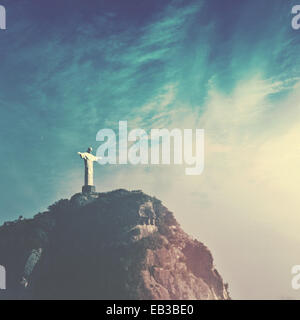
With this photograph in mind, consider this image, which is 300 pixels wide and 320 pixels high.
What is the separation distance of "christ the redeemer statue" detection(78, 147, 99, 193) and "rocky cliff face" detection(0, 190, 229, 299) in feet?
5.30

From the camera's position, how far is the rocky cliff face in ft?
171

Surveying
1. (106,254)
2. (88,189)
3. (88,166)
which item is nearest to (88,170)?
(88,166)

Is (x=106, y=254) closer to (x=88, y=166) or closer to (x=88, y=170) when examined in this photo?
(x=88, y=170)

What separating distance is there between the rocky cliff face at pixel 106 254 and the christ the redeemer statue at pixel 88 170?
1.62m

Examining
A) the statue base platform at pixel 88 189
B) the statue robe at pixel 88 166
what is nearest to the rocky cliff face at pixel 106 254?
the statue base platform at pixel 88 189

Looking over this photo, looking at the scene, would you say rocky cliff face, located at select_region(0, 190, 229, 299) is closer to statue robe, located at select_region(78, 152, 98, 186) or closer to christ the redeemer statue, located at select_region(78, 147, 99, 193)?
christ the redeemer statue, located at select_region(78, 147, 99, 193)

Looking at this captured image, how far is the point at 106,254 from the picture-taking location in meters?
55.6

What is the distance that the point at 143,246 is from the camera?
5431cm

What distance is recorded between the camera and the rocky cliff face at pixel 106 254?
171ft

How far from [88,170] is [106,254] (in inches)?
606
